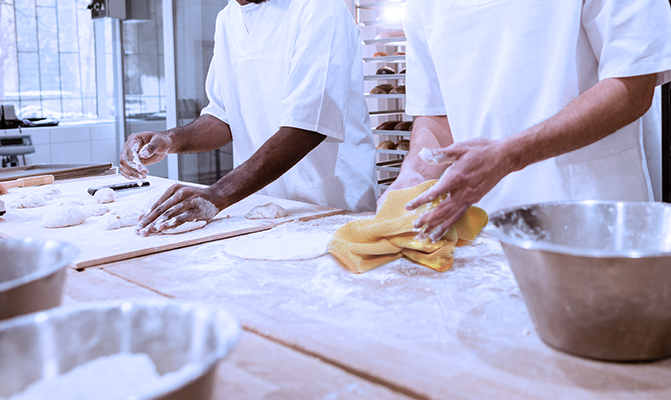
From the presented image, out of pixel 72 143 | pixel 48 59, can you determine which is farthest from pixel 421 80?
pixel 48 59

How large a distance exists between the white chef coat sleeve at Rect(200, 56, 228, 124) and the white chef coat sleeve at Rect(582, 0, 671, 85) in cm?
143

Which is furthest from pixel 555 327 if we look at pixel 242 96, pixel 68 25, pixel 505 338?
pixel 68 25

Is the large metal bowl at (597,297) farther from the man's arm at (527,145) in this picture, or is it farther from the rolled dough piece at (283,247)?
the rolled dough piece at (283,247)

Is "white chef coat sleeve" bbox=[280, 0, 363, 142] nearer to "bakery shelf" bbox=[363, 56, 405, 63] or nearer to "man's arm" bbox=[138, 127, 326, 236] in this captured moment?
"man's arm" bbox=[138, 127, 326, 236]

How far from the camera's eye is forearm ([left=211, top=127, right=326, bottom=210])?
154 cm

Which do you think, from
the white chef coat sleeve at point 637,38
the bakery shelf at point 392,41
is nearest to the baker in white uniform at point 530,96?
the white chef coat sleeve at point 637,38

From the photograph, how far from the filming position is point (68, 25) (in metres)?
5.50

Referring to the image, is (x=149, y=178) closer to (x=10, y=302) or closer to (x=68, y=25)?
(x=10, y=302)

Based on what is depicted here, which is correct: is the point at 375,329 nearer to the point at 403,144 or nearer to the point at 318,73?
the point at 318,73

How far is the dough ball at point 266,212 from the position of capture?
1521mm

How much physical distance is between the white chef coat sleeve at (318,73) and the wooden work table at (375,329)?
680mm

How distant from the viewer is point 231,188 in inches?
60.6

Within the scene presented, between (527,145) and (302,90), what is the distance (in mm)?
869

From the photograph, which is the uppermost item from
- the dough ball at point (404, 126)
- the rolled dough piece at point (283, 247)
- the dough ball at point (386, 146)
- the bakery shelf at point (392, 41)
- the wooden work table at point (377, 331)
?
the bakery shelf at point (392, 41)
